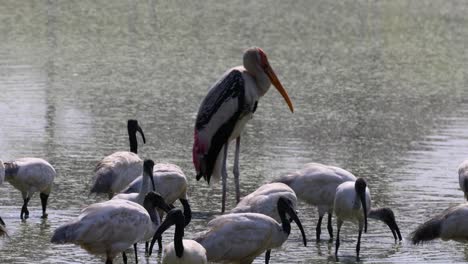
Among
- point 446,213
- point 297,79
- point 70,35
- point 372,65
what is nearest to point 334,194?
point 446,213

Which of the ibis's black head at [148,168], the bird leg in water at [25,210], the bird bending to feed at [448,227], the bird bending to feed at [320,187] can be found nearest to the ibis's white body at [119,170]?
the bird leg in water at [25,210]

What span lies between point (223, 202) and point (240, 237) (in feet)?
8.50

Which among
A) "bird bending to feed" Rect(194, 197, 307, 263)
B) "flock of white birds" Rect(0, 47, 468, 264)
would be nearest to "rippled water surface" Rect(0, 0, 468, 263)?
"flock of white birds" Rect(0, 47, 468, 264)

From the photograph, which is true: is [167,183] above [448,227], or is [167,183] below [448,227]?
above

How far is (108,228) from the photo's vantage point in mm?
9406

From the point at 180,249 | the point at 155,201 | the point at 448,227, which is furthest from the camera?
the point at 448,227

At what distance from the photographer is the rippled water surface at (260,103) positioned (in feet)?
39.7

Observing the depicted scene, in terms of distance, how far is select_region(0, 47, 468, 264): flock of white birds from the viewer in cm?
938

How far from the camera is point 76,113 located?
17297 mm

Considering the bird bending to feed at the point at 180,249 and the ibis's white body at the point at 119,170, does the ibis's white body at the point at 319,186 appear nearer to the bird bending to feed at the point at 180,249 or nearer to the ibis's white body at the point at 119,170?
the ibis's white body at the point at 119,170

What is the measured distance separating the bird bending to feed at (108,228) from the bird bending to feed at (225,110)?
2.89m

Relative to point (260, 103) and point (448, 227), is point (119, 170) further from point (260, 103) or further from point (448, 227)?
point (260, 103)

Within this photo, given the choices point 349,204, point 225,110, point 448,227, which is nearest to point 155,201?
point 349,204

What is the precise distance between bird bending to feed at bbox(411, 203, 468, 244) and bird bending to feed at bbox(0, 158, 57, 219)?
3368mm
